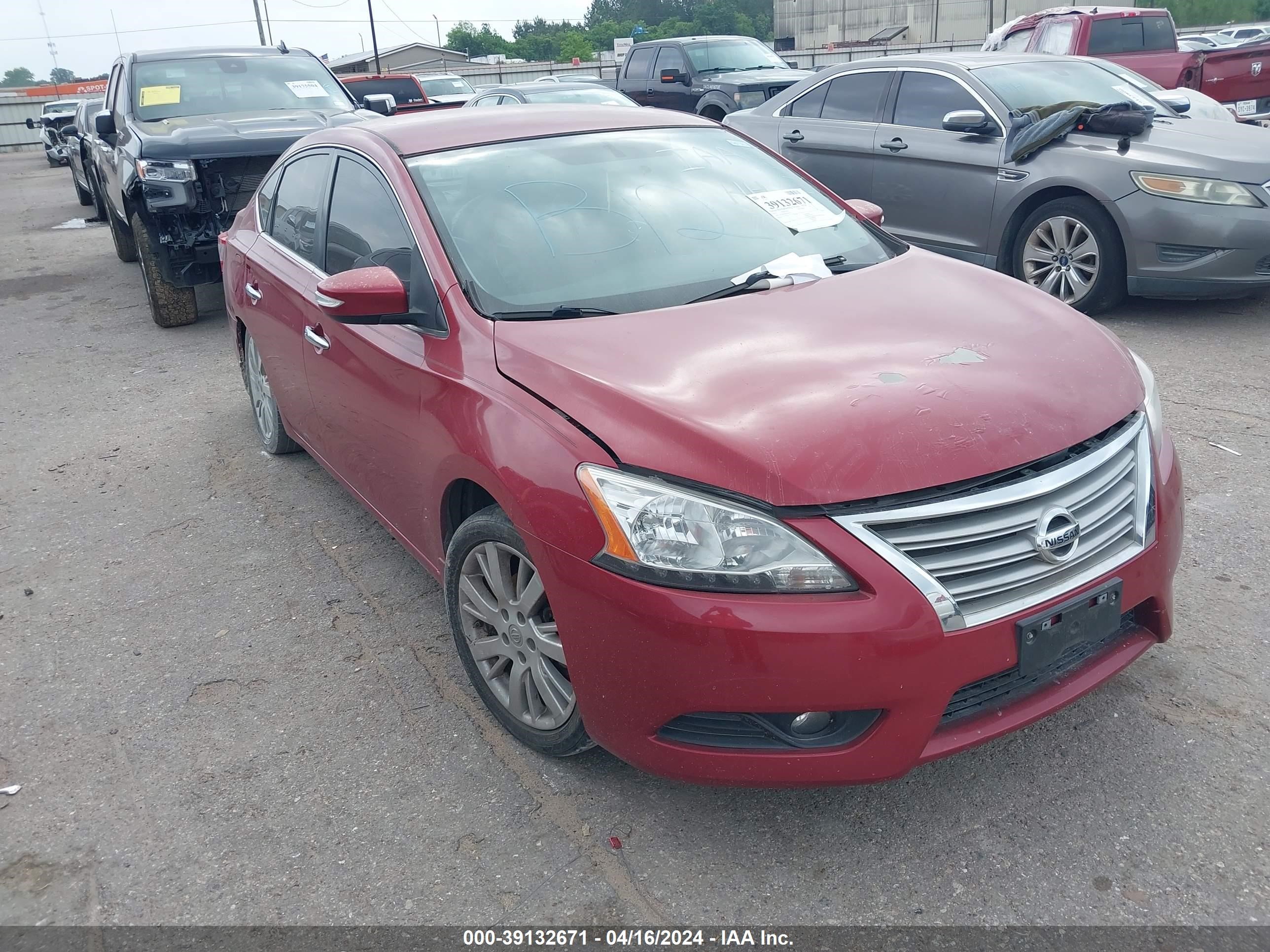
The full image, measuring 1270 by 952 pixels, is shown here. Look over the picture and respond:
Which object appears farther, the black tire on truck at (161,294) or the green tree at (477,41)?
the green tree at (477,41)

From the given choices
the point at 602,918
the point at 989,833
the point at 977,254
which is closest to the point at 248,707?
the point at 602,918

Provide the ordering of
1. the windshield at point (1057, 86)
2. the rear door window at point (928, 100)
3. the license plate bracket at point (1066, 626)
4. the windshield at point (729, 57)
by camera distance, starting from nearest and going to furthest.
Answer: the license plate bracket at point (1066, 626) → the windshield at point (1057, 86) → the rear door window at point (928, 100) → the windshield at point (729, 57)

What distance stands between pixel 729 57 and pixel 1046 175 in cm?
1079

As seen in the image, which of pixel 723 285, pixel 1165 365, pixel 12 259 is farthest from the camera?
pixel 12 259

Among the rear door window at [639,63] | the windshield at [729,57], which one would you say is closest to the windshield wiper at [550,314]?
the windshield at [729,57]

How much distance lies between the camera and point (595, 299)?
294cm

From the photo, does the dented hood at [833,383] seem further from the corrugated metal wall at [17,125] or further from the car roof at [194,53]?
the corrugated metal wall at [17,125]

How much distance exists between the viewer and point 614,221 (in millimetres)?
3244

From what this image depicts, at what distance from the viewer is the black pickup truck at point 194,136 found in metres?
7.30

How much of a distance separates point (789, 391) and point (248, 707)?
6.25 ft

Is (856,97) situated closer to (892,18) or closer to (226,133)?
(226,133)

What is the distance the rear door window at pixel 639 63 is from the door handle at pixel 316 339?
14128 mm

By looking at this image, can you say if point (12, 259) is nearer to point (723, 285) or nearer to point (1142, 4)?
point (723, 285)

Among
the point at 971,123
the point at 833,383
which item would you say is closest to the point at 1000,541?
the point at 833,383
